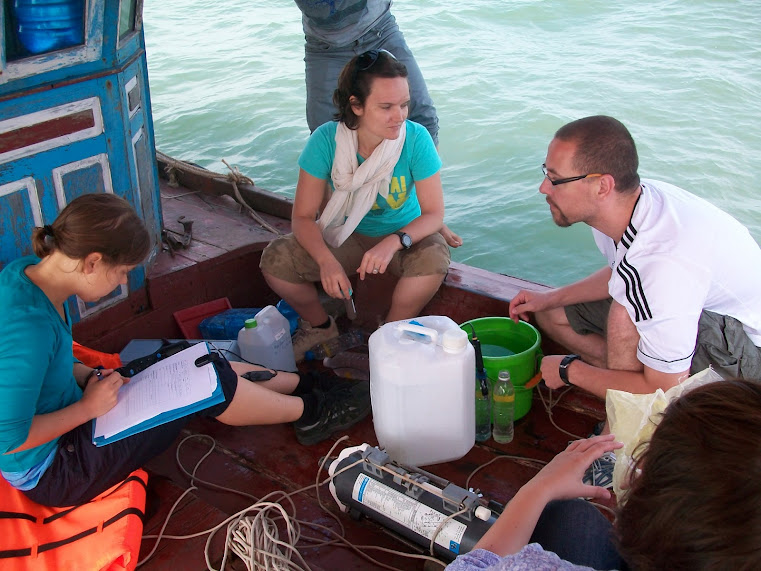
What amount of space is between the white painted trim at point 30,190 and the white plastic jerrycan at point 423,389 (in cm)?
141

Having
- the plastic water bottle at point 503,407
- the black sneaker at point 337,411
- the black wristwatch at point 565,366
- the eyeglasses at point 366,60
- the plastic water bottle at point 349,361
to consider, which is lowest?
the plastic water bottle at point 349,361

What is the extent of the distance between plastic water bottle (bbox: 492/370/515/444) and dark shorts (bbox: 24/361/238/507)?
44.1 inches

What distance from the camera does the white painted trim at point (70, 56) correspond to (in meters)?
2.44

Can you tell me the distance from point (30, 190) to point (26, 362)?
108cm

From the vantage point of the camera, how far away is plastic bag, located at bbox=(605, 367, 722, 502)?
6.63 feet

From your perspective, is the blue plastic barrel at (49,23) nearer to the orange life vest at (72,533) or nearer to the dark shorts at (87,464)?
the dark shorts at (87,464)

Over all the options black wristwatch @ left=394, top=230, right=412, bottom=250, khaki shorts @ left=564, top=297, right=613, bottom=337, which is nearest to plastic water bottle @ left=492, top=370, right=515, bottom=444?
khaki shorts @ left=564, top=297, right=613, bottom=337

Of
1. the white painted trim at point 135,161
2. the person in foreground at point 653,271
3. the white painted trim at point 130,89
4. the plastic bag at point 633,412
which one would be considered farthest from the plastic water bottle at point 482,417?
the white painted trim at point 130,89

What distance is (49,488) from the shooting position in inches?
79.4

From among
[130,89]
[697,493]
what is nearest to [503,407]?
[697,493]

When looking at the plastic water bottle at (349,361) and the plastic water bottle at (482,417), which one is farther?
the plastic water bottle at (349,361)

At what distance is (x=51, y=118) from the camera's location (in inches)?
104

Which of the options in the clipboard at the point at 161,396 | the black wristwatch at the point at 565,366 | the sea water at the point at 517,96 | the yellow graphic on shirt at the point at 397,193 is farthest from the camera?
the sea water at the point at 517,96

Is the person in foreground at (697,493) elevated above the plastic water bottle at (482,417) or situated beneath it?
elevated above
